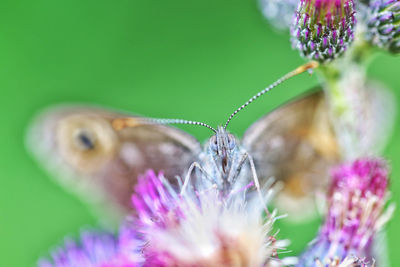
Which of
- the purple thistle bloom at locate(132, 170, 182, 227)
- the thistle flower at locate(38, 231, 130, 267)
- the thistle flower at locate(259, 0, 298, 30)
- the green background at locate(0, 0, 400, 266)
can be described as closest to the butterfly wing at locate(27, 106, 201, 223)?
the thistle flower at locate(38, 231, 130, 267)

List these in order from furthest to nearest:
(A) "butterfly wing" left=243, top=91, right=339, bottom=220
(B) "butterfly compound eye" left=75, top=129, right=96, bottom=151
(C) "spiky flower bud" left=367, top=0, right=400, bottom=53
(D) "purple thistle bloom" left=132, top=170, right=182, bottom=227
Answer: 1. (B) "butterfly compound eye" left=75, top=129, right=96, bottom=151
2. (A) "butterfly wing" left=243, top=91, right=339, bottom=220
3. (C) "spiky flower bud" left=367, top=0, right=400, bottom=53
4. (D) "purple thistle bloom" left=132, top=170, right=182, bottom=227

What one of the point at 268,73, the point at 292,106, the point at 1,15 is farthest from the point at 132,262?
the point at 1,15

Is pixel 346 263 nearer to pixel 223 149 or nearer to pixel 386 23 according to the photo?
pixel 223 149

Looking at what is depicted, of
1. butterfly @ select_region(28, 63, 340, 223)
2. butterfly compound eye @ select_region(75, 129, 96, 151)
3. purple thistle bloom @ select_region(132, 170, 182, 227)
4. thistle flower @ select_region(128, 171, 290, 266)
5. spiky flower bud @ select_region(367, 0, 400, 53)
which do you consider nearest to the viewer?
thistle flower @ select_region(128, 171, 290, 266)

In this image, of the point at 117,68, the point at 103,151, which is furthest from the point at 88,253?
the point at 117,68

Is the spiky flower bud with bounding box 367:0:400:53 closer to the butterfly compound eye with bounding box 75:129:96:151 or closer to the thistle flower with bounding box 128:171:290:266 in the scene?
the thistle flower with bounding box 128:171:290:266

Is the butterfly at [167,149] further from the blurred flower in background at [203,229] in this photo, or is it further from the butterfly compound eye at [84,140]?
the blurred flower in background at [203,229]

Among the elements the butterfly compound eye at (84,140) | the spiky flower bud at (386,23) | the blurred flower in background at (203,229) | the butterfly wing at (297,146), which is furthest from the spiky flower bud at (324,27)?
the butterfly compound eye at (84,140)
